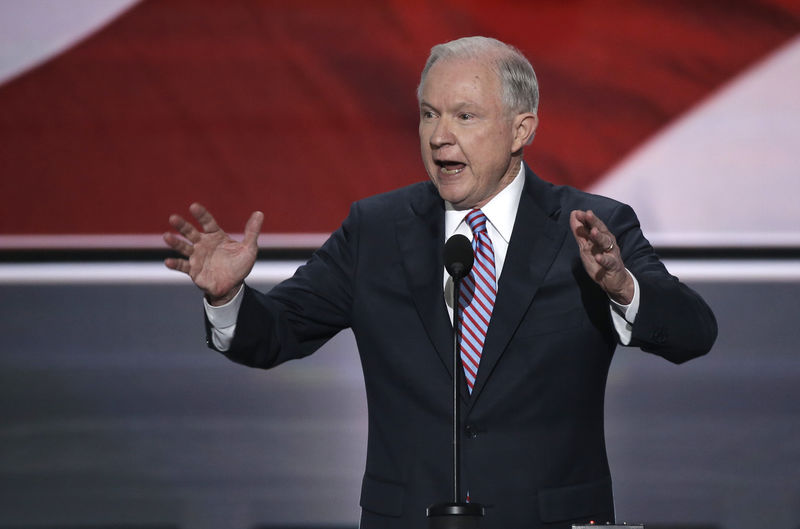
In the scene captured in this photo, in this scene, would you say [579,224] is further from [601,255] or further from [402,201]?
[402,201]

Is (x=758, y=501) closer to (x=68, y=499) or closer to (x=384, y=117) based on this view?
(x=384, y=117)

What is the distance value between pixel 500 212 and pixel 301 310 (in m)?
0.40

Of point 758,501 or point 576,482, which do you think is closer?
point 576,482

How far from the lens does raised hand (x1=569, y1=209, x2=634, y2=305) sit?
1.51m

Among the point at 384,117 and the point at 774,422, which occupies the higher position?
the point at 384,117

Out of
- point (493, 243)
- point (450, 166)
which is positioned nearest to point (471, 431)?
point (493, 243)

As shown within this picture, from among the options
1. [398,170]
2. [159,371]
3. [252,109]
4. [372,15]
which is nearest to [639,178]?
[398,170]

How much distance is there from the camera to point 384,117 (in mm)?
3352

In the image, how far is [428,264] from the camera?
6.11 feet

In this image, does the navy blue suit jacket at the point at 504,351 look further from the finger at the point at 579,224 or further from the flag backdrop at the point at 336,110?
the flag backdrop at the point at 336,110

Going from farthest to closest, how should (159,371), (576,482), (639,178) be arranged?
(159,371), (639,178), (576,482)

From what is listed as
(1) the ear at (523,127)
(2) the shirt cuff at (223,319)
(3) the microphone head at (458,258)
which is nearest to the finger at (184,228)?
Answer: (2) the shirt cuff at (223,319)

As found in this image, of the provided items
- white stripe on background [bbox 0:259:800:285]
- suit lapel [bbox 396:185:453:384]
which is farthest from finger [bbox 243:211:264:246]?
white stripe on background [bbox 0:259:800:285]

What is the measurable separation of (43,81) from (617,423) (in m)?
2.14
